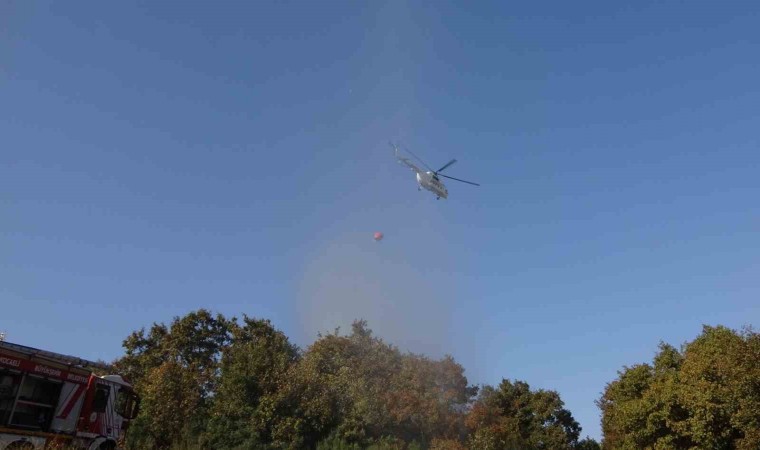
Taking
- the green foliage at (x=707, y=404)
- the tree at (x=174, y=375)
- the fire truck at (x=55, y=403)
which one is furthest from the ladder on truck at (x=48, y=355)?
the green foliage at (x=707, y=404)

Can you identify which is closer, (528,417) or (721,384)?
(721,384)

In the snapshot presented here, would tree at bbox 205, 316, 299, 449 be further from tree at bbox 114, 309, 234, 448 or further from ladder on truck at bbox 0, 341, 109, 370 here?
ladder on truck at bbox 0, 341, 109, 370

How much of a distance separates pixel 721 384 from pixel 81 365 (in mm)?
35530

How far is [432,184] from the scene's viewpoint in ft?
172

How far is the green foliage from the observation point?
3028cm

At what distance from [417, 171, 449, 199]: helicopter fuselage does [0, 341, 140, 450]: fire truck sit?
34.7 meters

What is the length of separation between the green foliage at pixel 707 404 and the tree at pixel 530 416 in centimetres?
1331

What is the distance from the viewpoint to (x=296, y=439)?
32281mm

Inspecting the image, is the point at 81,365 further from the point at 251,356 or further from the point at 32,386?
the point at 251,356

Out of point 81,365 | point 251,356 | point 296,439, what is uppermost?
point 251,356

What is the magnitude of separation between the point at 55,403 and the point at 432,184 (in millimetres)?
38985

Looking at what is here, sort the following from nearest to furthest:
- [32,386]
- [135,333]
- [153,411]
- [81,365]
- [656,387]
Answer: [32,386]
[81,365]
[153,411]
[656,387]
[135,333]

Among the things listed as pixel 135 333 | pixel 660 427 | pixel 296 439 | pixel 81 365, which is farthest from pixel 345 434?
pixel 135 333

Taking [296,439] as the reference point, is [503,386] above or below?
above
